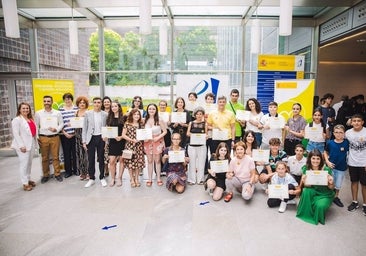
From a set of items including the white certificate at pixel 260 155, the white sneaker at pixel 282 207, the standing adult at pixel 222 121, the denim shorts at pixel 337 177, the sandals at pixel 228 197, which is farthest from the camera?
the standing adult at pixel 222 121

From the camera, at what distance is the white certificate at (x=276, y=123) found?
4793 mm

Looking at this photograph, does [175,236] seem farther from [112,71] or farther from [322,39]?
[322,39]

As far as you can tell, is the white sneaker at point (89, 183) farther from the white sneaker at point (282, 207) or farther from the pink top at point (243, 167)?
the white sneaker at point (282, 207)

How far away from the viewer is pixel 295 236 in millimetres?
3201

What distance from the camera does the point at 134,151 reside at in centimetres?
477

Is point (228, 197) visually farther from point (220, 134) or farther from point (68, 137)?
point (68, 137)

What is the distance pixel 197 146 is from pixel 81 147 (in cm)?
228

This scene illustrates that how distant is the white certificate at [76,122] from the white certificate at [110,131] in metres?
0.60

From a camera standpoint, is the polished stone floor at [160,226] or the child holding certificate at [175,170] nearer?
the polished stone floor at [160,226]

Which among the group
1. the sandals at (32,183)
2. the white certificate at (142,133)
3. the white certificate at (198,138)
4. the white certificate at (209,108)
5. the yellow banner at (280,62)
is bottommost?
the sandals at (32,183)

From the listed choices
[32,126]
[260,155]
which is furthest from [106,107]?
[260,155]

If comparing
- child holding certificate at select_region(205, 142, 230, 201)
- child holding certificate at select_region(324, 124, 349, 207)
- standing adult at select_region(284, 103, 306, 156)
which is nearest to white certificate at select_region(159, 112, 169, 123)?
child holding certificate at select_region(205, 142, 230, 201)

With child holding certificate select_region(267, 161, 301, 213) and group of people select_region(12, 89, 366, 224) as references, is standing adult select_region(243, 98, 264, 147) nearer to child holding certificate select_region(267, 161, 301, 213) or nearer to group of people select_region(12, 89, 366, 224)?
group of people select_region(12, 89, 366, 224)

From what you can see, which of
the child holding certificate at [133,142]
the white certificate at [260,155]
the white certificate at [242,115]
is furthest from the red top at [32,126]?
the white certificate at [260,155]
